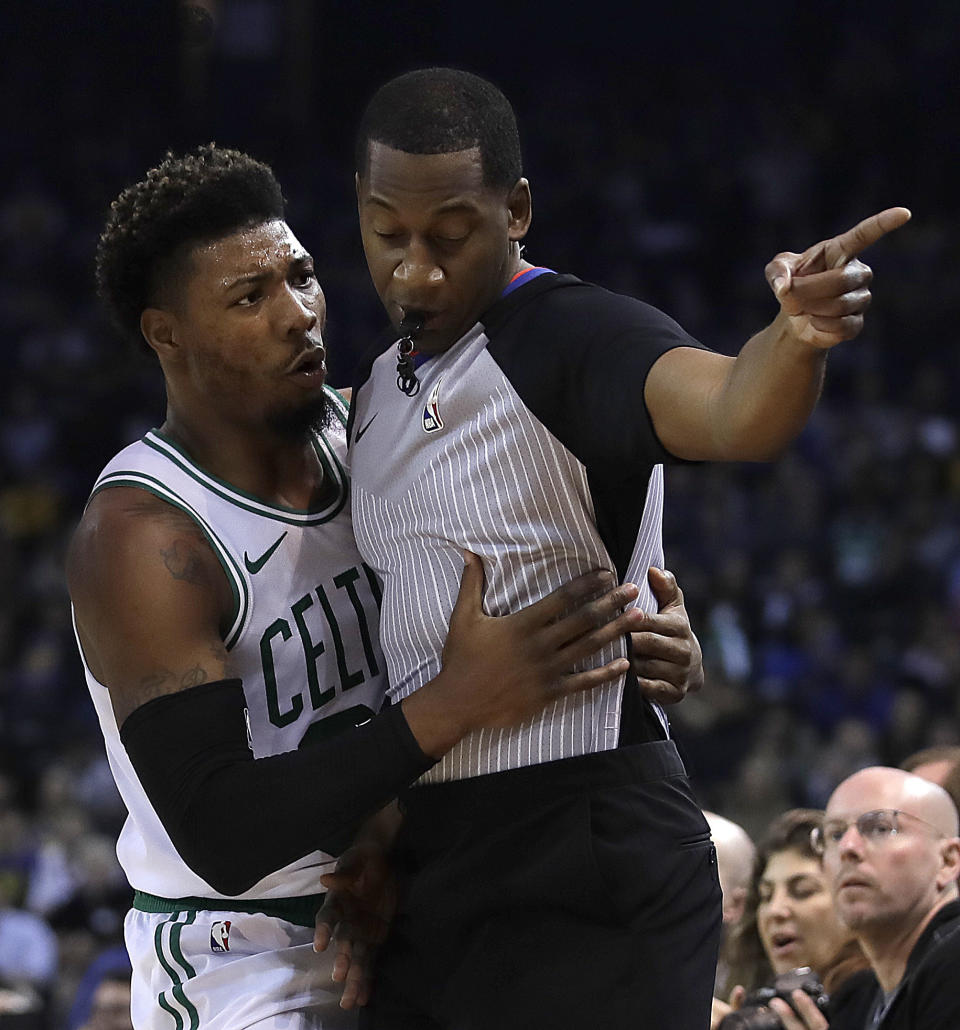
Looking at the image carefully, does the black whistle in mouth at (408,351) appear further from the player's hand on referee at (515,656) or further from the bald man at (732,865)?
the bald man at (732,865)

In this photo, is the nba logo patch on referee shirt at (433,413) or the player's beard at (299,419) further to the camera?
the player's beard at (299,419)

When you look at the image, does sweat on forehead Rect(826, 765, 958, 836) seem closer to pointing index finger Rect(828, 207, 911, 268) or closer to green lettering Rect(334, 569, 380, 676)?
green lettering Rect(334, 569, 380, 676)

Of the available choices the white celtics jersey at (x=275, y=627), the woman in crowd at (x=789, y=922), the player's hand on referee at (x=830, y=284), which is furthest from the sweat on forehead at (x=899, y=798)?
the player's hand on referee at (x=830, y=284)

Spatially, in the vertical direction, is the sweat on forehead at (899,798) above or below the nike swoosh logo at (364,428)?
below

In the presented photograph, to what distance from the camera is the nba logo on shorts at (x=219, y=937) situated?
8.91 feet

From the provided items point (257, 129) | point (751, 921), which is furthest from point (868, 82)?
point (751, 921)

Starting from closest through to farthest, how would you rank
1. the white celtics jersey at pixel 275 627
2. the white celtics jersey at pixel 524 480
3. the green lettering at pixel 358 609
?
the white celtics jersey at pixel 524 480 < the white celtics jersey at pixel 275 627 < the green lettering at pixel 358 609

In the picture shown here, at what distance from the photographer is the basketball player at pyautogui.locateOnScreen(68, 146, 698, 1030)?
2373mm

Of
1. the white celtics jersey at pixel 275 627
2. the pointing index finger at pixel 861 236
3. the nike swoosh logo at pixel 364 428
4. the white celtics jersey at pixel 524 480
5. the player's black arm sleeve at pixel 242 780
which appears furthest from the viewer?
the white celtics jersey at pixel 275 627

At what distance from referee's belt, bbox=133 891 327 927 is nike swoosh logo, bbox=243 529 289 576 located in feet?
1.83

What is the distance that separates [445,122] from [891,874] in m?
2.51

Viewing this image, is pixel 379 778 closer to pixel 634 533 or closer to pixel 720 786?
pixel 634 533

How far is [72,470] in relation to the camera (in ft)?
36.0

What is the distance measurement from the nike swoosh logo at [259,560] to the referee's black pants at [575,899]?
555 millimetres
